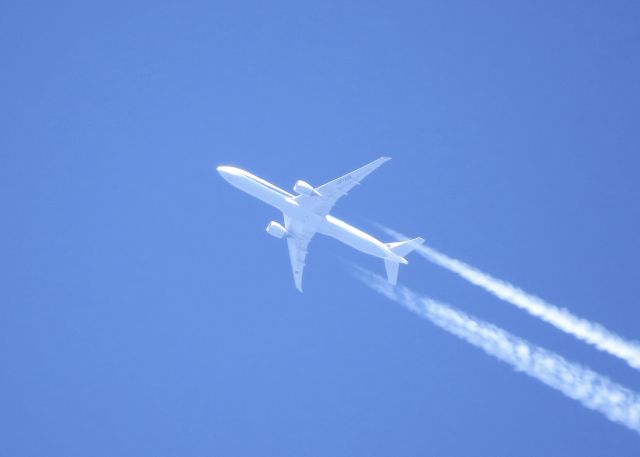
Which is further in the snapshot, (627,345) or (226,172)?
(226,172)

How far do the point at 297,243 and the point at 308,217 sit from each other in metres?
6.04

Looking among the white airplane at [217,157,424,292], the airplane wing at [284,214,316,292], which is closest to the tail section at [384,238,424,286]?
the white airplane at [217,157,424,292]

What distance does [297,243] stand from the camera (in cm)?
5425

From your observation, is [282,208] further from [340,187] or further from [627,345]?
[627,345]

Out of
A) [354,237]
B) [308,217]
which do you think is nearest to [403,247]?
[354,237]

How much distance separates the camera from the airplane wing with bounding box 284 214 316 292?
53.0m

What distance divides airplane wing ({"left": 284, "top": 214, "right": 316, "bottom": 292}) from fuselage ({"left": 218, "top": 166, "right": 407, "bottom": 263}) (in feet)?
10.2

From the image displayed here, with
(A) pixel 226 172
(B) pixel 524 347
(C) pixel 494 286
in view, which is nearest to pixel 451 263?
(C) pixel 494 286

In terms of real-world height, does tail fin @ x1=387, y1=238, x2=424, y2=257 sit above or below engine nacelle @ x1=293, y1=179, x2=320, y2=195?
below

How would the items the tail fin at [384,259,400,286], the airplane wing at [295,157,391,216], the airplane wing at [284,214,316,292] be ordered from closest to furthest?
1. the airplane wing at [295,157,391,216]
2. the tail fin at [384,259,400,286]
3. the airplane wing at [284,214,316,292]

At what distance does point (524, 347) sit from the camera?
159 feet

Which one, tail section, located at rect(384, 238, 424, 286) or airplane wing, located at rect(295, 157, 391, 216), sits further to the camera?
tail section, located at rect(384, 238, 424, 286)

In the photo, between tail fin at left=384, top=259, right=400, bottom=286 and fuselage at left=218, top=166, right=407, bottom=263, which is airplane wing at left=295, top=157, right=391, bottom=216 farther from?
tail fin at left=384, top=259, right=400, bottom=286

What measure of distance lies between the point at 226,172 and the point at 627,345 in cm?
2910
